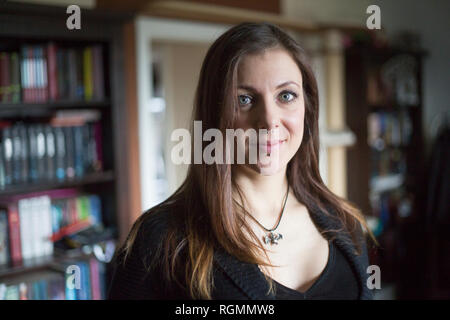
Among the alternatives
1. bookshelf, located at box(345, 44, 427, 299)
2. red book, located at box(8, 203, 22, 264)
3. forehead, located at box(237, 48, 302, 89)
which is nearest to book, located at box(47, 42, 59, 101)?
red book, located at box(8, 203, 22, 264)

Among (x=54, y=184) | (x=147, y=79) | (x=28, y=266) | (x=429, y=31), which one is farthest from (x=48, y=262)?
(x=429, y=31)

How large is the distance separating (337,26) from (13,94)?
1.82 m

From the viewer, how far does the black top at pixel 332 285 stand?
2.39 feet

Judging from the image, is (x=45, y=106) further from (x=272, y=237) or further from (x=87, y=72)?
(x=272, y=237)

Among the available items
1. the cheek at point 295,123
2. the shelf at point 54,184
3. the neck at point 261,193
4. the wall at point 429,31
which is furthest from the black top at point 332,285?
the wall at point 429,31

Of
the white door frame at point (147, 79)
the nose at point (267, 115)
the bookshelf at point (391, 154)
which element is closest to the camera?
the nose at point (267, 115)

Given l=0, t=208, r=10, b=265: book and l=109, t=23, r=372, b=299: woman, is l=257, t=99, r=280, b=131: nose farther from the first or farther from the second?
l=0, t=208, r=10, b=265: book

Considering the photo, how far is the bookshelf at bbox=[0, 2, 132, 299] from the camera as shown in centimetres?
169

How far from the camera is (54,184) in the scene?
1780mm

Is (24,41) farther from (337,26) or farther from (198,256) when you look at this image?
(337,26)

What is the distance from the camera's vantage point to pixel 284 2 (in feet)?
9.14

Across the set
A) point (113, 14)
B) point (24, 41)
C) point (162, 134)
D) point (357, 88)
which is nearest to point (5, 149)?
point (24, 41)

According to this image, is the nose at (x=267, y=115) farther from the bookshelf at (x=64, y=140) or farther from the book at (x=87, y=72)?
the book at (x=87, y=72)

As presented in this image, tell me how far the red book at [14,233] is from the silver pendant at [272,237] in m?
1.29
